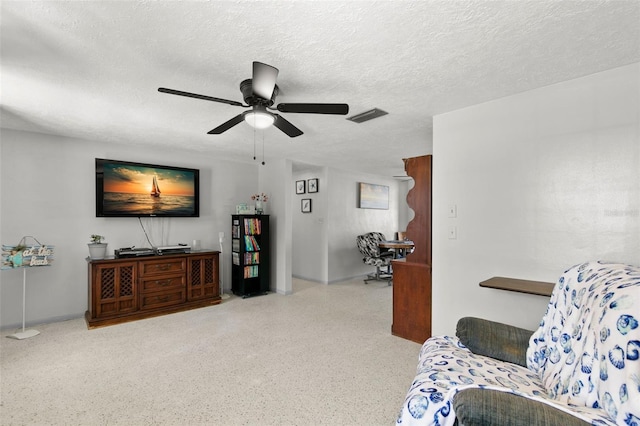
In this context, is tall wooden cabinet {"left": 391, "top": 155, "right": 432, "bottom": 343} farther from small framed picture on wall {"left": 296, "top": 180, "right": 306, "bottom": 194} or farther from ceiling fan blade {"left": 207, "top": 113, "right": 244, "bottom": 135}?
small framed picture on wall {"left": 296, "top": 180, "right": 306, "bottom": 194}

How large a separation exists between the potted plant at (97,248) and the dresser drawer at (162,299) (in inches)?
27.7

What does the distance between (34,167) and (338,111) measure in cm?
384

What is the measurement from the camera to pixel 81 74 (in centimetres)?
210

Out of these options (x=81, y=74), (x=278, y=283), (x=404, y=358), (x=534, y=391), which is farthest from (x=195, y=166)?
(x=534, y=391)

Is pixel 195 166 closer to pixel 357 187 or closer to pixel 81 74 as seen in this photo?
pixel 81 74

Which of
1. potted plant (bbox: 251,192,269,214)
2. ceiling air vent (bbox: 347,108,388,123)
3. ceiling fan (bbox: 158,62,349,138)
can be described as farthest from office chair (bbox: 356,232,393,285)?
ceiling fan (bbox: 158,62,349,138)

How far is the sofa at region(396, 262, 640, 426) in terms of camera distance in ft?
3.33

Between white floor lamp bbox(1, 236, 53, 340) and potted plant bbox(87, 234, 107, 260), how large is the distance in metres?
0.38

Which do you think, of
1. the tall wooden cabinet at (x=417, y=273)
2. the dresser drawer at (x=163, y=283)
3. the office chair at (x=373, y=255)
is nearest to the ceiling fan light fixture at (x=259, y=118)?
the tall wooden cabinet at (x=417, y=273)

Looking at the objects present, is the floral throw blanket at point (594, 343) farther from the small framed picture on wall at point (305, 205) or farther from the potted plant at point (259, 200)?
the small framed picture on wall at point (305, 205)

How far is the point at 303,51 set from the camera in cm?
179

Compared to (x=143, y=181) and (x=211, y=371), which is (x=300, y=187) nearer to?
(x=143, y=181)

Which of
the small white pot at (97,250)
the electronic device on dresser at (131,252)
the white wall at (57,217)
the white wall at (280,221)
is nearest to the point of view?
the white wall at (57,217)

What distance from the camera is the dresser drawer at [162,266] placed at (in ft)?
12.7
